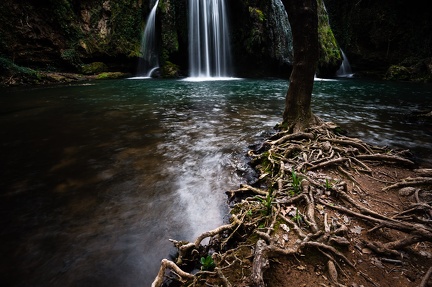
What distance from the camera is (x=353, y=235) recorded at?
85.5 inches

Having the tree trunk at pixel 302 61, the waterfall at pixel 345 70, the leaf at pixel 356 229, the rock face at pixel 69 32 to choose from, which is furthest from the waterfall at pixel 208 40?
the leaf at pixel 356 229

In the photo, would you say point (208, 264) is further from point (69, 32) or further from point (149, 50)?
point (149, 50)

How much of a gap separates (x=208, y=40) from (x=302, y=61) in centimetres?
2079

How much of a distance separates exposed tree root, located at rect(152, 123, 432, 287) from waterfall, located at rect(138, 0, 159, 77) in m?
23.4

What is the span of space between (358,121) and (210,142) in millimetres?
4752

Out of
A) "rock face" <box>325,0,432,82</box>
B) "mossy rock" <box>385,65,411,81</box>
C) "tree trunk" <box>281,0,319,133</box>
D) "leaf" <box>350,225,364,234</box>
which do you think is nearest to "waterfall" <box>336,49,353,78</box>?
"rock face" <box>325,0,432,82</box>

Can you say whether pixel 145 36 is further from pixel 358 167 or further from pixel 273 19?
pixel 358 167

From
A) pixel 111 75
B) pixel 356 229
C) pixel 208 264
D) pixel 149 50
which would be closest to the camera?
pixel 208 264

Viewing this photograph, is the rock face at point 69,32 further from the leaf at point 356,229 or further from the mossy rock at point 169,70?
the leaf at point 356,229

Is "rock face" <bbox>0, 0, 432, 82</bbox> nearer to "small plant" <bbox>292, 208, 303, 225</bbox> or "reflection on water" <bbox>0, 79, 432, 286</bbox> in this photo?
"reflection on water" <bbox>0, 79, 432, 286</bbox>

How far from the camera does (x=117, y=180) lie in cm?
365

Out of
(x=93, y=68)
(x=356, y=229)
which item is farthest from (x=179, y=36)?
(x=356, y=229)

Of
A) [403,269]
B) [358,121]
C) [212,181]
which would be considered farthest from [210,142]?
[358,121]

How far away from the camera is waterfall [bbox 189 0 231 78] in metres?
22.6
